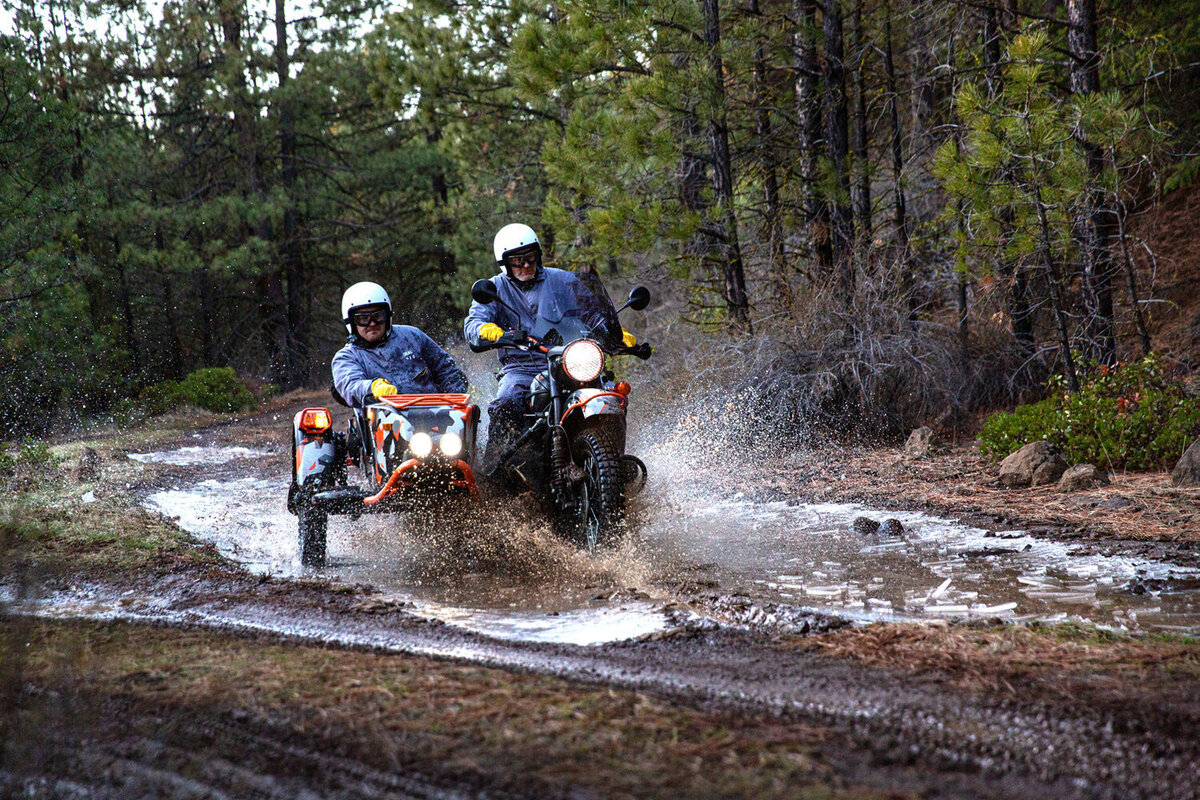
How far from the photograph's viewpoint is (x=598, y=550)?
5.93 m

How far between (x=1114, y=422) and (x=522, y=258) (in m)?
4.90

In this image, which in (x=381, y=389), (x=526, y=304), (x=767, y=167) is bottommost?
(x=381, y=389)

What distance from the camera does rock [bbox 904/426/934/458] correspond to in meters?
9.27

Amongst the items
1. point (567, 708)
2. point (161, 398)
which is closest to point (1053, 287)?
point (567, 708)

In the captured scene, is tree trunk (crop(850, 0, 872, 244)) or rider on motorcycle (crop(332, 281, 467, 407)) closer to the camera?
rider on motorcycle (crop(332, 281, 467, 407))

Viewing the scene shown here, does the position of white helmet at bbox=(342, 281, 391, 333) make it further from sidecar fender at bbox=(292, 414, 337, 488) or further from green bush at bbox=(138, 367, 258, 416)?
green bush at bbox=(138, 367, 258, 416)

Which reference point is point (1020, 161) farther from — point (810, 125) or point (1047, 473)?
point (810, 125)

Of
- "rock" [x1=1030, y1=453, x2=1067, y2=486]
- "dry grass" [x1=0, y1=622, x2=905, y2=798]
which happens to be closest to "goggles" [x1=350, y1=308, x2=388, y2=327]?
"dry grass" [x1=0, y1=622, x2=905, y2=798]

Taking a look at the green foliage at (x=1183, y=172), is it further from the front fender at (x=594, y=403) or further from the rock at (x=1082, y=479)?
the front fender at (x=594, y=403)

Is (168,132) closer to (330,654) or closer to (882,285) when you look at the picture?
(882,285)

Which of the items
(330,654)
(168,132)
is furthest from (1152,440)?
(168,132)

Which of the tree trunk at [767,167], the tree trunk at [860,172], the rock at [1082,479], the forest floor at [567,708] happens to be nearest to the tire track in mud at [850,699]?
the forest floor at [567,708]

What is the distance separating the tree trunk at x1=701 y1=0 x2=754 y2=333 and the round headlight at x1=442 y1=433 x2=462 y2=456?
5742mm

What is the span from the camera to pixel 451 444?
19.8 feet
